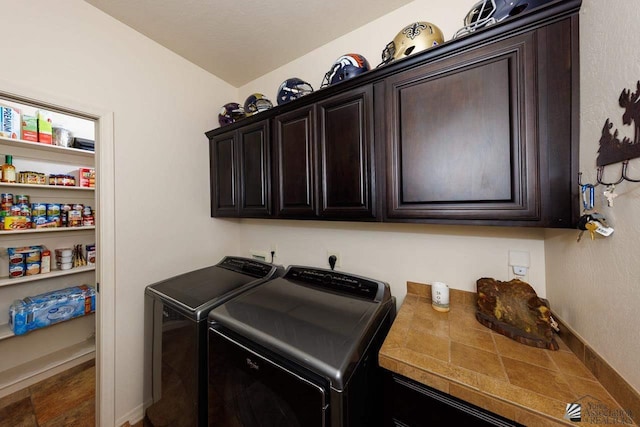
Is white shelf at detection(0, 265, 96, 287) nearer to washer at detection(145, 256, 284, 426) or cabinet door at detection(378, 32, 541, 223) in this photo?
washer at detection(145, 256, 284, 426)

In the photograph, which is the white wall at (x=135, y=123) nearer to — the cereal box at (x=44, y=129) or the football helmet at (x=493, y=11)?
the cereal box at (x=44, y=129)

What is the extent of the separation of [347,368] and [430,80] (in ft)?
3.90

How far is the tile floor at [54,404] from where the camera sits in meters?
1.51

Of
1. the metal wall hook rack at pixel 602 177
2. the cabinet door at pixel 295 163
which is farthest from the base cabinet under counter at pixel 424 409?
the cabinet door at pixel 295 163

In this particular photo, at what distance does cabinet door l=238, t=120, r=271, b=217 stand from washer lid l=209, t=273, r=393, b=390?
1.96 ft

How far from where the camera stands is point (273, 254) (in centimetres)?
193

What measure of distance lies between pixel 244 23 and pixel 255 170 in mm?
980

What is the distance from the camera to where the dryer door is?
75cm

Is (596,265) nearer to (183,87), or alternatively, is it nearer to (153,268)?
(153,268)

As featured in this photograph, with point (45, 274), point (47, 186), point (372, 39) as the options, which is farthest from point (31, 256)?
point (372, 39)

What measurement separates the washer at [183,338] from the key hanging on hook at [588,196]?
155 centimetres

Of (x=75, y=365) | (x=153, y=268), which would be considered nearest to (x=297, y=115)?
(x=153, y=268)

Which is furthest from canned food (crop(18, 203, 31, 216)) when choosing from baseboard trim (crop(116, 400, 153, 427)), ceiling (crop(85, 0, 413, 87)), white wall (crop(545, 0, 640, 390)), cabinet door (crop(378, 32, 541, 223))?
white wall (crop(545, 0, 640, 390))

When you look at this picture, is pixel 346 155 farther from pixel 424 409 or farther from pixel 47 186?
pixel 47 186
